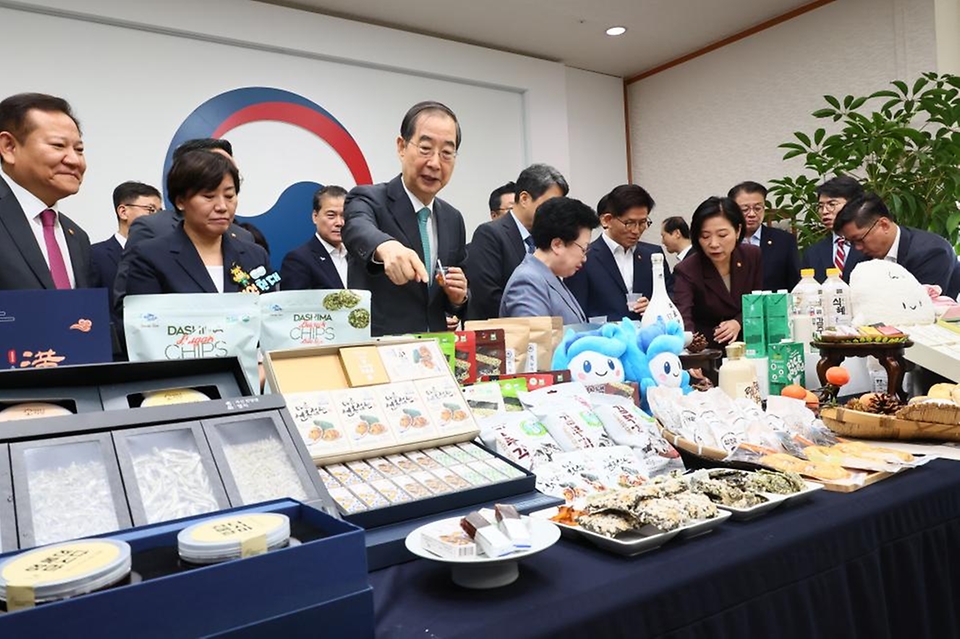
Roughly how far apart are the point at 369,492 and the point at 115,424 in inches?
12.6

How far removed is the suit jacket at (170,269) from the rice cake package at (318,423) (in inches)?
32.9

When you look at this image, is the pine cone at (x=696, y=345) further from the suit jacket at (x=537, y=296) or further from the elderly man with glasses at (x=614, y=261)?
the elderly man with glasses at (x=614, y=261)

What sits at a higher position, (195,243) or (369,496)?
(195,243)

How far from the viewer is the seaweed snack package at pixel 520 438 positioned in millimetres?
1113

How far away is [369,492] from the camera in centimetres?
90

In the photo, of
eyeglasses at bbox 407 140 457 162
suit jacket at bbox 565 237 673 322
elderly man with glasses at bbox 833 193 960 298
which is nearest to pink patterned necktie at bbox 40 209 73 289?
eyeglasses at bbox 407 140 457 162

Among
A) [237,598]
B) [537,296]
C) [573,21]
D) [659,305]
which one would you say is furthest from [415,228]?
[573,21]

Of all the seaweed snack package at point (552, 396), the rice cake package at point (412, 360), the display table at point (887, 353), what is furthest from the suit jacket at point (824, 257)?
the rice cake package at point (412, 360)

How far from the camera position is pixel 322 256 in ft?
13.2

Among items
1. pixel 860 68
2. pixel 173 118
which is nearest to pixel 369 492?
pixel 173 118

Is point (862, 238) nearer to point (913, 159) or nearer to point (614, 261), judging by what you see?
point (614, 261)

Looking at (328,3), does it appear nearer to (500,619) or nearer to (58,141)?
(58,141)

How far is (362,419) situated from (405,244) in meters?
1.31

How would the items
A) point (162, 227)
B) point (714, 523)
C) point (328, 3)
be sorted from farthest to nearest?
point (328, 3) < point (162, 227) < point (714, 523)
